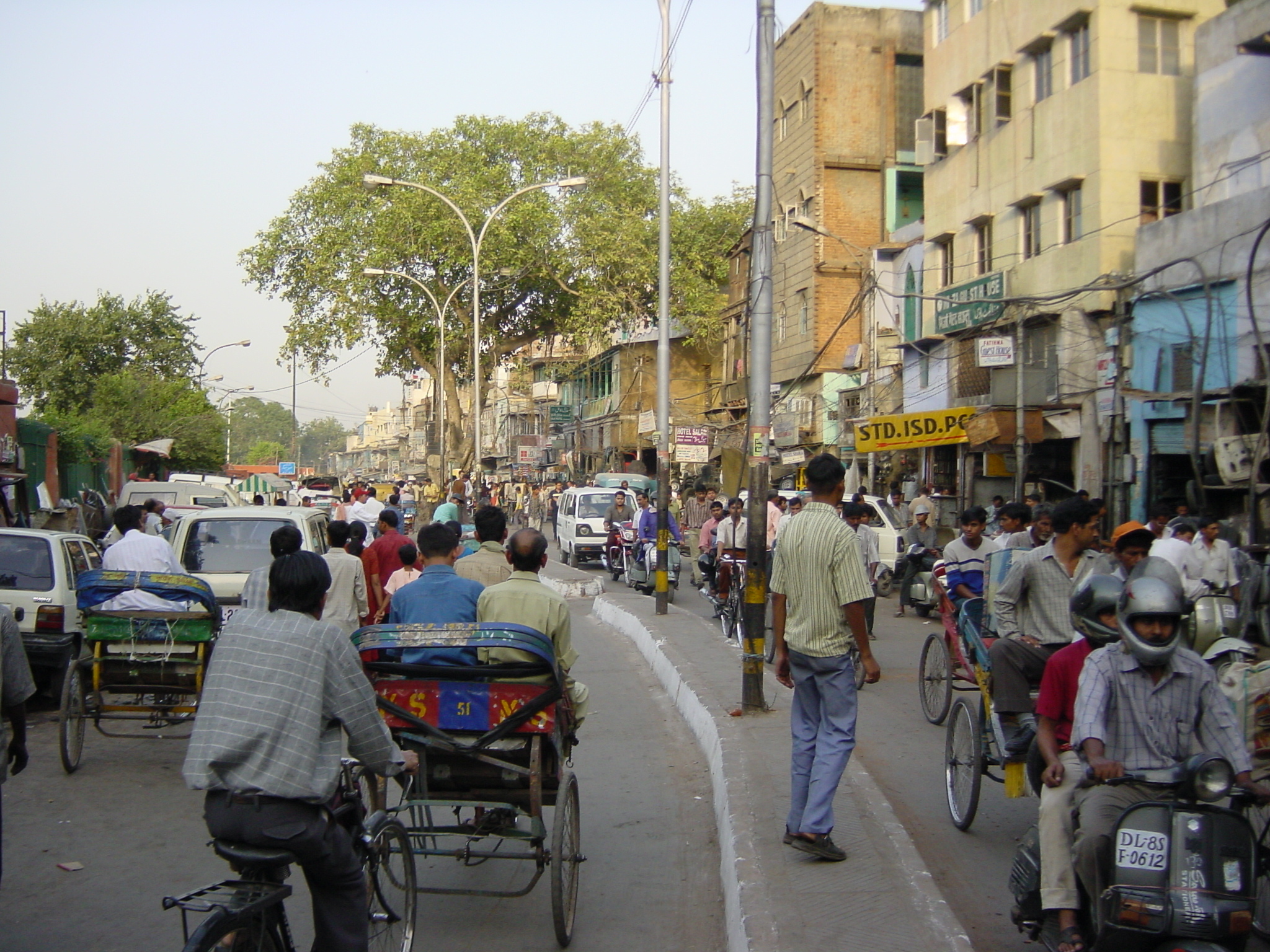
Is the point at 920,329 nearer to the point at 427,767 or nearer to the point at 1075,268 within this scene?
the point at 1075,268

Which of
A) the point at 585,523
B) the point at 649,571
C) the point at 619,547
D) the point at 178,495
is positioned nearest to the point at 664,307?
the point at 649,571

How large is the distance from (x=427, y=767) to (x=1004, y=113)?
75.4 ft

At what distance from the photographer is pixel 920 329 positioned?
27.7m

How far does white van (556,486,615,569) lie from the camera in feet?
Result: 88.1

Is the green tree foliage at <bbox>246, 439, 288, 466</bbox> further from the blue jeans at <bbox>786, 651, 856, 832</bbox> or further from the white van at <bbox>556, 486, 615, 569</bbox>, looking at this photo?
the blue jeans at <bbox>786, 651, 856, 832</bbox>

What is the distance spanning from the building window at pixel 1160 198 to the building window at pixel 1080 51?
2.35m

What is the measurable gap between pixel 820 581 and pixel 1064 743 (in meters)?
1.39

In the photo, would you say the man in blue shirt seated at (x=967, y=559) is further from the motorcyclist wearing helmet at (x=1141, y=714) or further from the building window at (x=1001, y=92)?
the building window at (x=1001, y=92)

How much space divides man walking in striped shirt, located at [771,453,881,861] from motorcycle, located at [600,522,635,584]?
54.9 feet

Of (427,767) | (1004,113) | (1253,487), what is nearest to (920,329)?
(1004,113)

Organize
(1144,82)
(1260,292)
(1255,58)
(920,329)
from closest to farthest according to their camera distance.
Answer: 1. (1260,292)
2. (1255,58)
3. (1144,82)
4. (920,329)

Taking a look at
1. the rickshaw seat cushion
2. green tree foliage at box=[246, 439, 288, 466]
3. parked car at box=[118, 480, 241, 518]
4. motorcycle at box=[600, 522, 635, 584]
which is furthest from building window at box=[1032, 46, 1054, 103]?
green tree foliage at box=[246, 439, 288, 466]

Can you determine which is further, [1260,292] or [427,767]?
[1260,292]

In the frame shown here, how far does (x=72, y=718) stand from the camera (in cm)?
771
